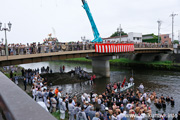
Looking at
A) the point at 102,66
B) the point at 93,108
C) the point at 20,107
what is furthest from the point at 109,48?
the point at 20,107

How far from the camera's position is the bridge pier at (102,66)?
105ft

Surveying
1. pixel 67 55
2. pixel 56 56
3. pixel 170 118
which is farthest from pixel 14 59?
pixel 170 118

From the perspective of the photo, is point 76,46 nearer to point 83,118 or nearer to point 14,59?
point 14,59

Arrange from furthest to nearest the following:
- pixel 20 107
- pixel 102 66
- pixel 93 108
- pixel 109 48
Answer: pixel 102 66 < pixel 109 48 < pixel 93 108 < pixel 20 107

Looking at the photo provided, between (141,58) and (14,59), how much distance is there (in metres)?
39.4

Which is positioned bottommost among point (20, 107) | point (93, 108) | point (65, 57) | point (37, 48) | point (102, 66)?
point (93, 108)

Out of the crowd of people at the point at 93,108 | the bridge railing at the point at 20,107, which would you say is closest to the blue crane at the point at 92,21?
the crowd of people at the point at 93,108

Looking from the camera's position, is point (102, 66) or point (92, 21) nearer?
point (102, 66)

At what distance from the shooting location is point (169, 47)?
44.2 metres

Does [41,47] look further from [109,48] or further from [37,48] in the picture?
[109,48]

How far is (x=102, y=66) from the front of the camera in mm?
32531

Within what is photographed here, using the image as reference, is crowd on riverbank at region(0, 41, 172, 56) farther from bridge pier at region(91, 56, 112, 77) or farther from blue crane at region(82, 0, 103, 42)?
blue crane at region(82, 0, 103, 42)

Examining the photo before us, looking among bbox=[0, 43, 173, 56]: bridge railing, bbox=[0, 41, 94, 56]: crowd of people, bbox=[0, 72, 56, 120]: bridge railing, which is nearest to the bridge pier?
bbox=[0, 43, 173, 56]: bridge railing

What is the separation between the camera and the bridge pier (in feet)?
105
